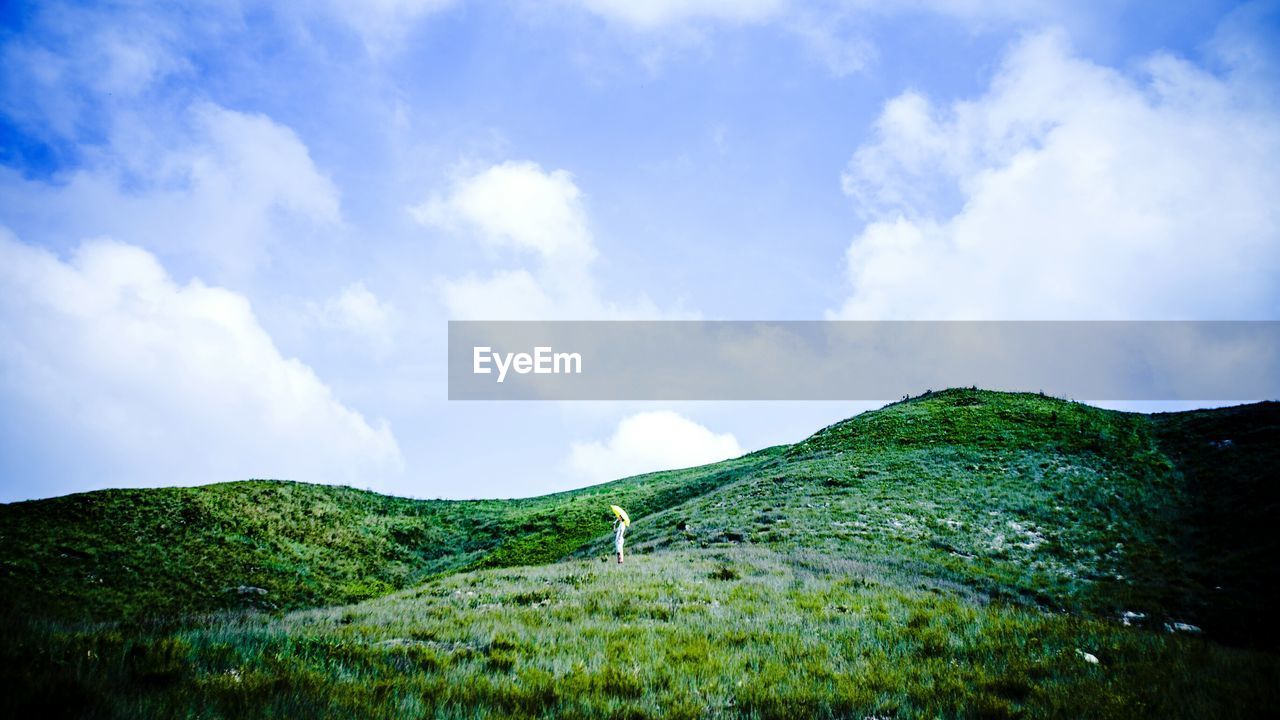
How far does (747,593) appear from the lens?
43.1 ft

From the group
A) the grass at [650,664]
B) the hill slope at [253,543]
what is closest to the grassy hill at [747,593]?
the grass at [650,664]

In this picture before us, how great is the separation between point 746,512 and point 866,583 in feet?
47.1

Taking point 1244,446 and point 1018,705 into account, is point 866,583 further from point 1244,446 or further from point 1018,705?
point 1244,446

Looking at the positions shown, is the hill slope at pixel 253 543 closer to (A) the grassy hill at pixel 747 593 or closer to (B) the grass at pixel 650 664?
(A) the grassy hill at pixel 747 593

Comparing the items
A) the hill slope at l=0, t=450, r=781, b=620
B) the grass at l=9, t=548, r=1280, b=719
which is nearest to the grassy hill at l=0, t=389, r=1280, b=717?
the grass at l=9, t=548, r=1280, b=719

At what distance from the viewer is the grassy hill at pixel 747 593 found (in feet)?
19.9

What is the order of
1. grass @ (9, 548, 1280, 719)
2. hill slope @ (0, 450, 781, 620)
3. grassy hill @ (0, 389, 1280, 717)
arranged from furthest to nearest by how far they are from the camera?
hill slope @ (0, 450, 781, 620), grassy hill @ (0, 389, 1280, 717), grass @ (9, 548, 1280, 719)

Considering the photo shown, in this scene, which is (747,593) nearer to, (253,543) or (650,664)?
(650,664)

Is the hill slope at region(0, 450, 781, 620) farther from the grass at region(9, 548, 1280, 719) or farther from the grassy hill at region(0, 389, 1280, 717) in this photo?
the grass at region(9, 548, 1280, 719)

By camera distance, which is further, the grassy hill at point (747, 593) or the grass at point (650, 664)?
the grassy hill at point (747, 593)

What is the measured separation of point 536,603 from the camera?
1246 cm

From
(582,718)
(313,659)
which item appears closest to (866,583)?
(582,718)

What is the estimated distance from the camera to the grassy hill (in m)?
6.06

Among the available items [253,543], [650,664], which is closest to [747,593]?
[650,664]
